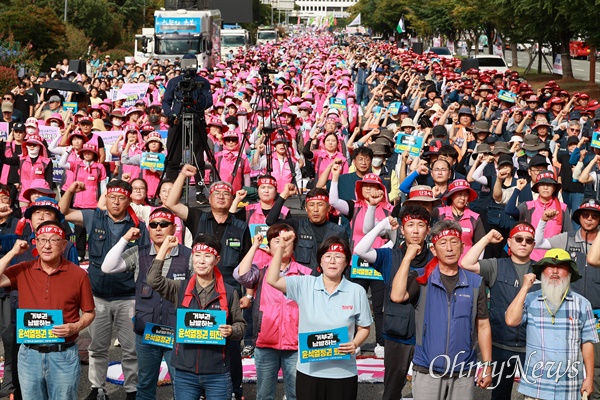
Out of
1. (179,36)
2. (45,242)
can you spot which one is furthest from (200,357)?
(179,36)

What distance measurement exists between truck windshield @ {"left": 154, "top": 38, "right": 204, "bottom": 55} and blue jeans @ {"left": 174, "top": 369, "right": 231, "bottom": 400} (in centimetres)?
3746

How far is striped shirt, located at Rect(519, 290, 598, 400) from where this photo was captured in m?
7.12

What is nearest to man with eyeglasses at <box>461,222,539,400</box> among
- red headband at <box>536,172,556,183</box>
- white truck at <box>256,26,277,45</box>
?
red headband at <box>536,172,556,183</box>

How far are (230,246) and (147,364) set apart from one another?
4.86ft

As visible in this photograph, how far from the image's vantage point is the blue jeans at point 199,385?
23.8ft

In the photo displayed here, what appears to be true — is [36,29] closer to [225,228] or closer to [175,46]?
[175,46]

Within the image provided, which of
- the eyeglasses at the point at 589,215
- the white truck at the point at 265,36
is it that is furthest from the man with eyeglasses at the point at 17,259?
the white truck at the point at 265,36

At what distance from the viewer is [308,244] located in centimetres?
923

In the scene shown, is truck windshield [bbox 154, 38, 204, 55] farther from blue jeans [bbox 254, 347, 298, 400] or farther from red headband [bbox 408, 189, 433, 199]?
blue jeans [bbox 254, 347, 298, 400]

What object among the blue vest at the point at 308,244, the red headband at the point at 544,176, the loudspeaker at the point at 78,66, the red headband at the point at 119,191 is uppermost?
the loudspeaker at the point at 78,66

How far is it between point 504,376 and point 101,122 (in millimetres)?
11657

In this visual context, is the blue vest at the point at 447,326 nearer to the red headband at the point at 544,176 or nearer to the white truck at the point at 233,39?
the red headband at the point at 544,176

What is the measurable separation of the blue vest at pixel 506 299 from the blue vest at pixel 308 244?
166cm

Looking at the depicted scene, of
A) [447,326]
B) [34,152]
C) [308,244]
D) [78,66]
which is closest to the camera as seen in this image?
[447,326]
